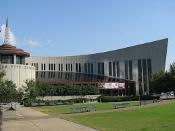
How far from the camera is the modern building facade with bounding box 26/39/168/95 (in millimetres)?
155875

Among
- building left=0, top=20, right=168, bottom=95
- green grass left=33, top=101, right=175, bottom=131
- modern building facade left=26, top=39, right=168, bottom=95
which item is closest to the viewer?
green grass left=33, top=101, right=175, bottom=131

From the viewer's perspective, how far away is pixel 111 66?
6639 inches

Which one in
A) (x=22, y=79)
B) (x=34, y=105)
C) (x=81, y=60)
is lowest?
(x=34, y=105)

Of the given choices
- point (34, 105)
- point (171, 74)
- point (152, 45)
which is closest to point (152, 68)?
point (152, 45)

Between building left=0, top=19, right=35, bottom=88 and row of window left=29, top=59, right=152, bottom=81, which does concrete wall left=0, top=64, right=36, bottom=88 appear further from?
row of window left=29, top=59, right=152, bottom=81

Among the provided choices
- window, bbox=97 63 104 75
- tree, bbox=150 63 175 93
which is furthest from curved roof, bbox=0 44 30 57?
window, bbox=97 63 104 75

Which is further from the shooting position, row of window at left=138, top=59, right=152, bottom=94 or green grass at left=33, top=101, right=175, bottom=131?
row of window at left=138, top=59, right=152, bottom=94

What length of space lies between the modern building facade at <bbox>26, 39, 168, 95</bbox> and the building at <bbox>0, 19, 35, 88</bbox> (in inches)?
1665

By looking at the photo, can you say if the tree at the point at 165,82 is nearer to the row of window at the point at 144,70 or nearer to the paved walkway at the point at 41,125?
the row of window at the point at 144,70

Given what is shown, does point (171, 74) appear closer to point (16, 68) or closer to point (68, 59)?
point (16, 68)

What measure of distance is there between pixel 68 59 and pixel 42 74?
13882 mm

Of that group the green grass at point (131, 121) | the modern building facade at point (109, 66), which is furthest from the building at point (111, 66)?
the green grass at point (131, 121)

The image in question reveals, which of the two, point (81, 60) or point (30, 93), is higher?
point (81, 60)

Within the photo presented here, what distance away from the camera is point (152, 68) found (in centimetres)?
15725
